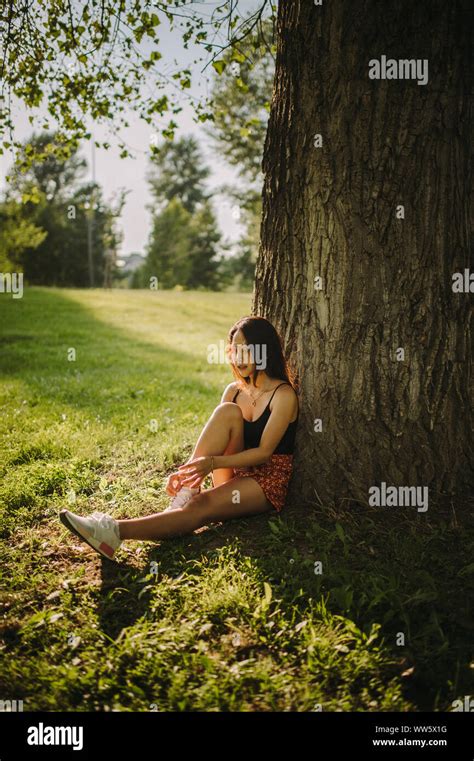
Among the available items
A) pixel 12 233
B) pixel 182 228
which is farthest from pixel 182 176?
pixel 12 233

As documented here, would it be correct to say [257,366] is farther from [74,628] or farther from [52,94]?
[52,94]

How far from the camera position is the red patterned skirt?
12.6 ft

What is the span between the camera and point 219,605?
296 centimetres

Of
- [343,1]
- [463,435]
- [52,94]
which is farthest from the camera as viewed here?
[52,94]

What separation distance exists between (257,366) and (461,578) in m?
2.00

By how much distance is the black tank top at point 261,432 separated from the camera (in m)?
3.91

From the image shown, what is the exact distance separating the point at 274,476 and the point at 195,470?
2.15ft

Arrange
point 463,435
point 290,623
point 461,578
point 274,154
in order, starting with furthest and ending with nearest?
point 274,154 → point 463,435 → point 461,578 → point 290,623

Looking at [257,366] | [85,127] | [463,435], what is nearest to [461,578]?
[463,435]

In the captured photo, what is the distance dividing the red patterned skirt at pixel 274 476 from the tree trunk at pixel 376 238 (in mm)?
159

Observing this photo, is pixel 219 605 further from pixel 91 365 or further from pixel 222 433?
pixel 91 365

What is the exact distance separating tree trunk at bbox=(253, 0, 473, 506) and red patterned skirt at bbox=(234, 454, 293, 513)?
0.16m

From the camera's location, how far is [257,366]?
12.9ft

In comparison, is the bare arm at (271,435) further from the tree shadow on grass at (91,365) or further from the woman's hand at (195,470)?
the tree shadow on grass at (91,365)
